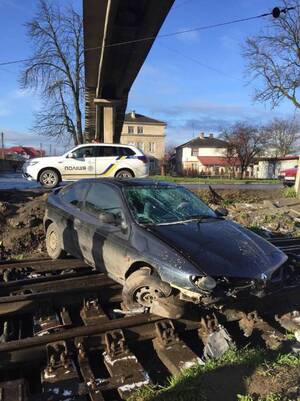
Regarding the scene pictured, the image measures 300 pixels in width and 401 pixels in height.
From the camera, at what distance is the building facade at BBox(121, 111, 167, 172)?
99750 millimetres

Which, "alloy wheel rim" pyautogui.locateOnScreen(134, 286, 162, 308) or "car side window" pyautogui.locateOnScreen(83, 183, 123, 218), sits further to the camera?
"car side window" pyautogui.locateOnScreen(83, 183, 123, 218)

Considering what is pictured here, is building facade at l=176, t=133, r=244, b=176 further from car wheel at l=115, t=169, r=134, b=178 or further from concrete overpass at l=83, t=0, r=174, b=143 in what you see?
car wheel at l=115, t=169, r=134, b=178

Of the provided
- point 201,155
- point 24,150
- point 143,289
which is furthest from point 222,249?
point 24,150

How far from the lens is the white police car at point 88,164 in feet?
55.2

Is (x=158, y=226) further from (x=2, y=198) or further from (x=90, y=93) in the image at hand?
(x=90, y=93)

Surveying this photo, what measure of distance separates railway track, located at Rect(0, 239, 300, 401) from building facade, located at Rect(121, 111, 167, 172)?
93583 millimetres

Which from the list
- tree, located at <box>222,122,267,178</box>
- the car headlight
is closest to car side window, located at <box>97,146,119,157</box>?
the car headlight

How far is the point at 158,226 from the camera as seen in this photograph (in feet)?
19.5

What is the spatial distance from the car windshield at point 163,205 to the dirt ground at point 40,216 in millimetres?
4373

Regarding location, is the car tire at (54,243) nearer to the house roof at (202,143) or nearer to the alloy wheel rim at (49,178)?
the alloy wheel rim at (49,178)

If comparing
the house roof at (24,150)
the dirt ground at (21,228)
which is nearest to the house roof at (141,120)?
A: the house roof at (24,150)

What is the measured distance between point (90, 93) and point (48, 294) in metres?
21.4

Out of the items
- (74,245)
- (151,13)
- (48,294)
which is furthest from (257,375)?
(151,13)

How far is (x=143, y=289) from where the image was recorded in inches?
215
